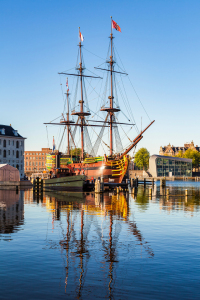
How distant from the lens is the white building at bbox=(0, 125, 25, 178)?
106 meters

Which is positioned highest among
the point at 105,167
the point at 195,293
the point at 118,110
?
the point at 118,110

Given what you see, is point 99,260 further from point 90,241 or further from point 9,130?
point 9,130

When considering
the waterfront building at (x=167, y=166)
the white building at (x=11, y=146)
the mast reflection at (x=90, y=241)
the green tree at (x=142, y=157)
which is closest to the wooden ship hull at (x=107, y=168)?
the mast reflection at (x=90, y=241)

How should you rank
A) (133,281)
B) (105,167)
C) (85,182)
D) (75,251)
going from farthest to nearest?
(105,167) < (85,182) < (75,251) < (133,281)

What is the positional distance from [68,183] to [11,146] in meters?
56.4

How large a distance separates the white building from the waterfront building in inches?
2801

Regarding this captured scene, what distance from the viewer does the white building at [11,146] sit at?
348 feet

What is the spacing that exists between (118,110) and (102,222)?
57.0m

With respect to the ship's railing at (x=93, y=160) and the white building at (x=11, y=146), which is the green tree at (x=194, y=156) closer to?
the white building at (x=11, y=146)

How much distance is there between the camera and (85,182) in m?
58.5

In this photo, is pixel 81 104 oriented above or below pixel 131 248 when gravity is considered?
above

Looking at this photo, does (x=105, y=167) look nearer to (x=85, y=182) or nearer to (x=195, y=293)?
(x=85, y=182)

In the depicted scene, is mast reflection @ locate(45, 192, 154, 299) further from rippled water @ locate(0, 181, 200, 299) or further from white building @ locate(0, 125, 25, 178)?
white building @ locate(0, 125, 25, 178)

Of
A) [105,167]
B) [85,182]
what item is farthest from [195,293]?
[105,167]
